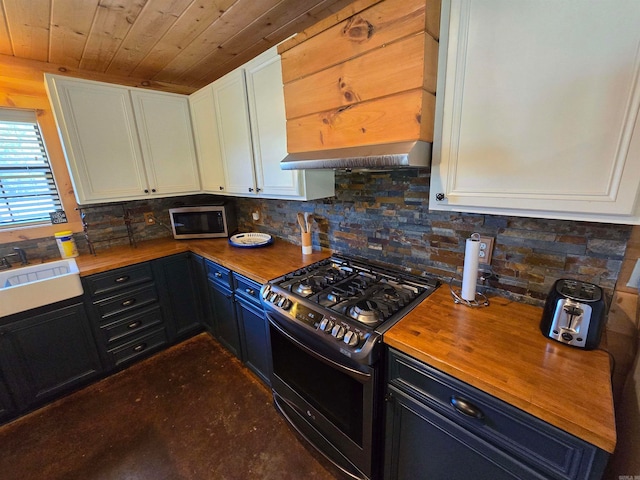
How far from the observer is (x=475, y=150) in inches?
38.0

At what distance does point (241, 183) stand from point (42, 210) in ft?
5.30

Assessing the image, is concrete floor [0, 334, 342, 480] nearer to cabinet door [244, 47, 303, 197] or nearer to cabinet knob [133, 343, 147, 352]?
cabinet knob [133, 343, 147, 352]

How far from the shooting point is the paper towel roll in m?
1.13

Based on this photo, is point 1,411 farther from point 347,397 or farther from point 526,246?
point 526,246

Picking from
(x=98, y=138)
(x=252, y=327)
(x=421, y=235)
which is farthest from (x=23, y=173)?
(x=421, y=235)

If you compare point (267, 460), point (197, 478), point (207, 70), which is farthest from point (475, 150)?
point (207, 70)

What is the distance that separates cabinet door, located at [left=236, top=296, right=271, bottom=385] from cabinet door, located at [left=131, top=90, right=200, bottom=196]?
1330mm

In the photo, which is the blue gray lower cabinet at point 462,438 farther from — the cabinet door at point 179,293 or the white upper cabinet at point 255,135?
the cabinet door at point 179,293

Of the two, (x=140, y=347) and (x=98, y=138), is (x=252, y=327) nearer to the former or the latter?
(x=140, y=347)

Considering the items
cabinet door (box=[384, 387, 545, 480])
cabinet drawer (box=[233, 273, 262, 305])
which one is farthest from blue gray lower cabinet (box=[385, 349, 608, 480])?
cabinet drawer (box=[233, 273, 262, 305])

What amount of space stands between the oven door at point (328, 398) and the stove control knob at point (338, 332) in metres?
0.10

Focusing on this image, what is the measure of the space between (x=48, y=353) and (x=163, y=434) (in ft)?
3.23

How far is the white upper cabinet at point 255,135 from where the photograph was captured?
163cm

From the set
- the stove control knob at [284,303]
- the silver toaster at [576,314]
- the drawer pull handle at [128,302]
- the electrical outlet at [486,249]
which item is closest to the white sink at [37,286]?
the drawer pull handle at [128,302]
